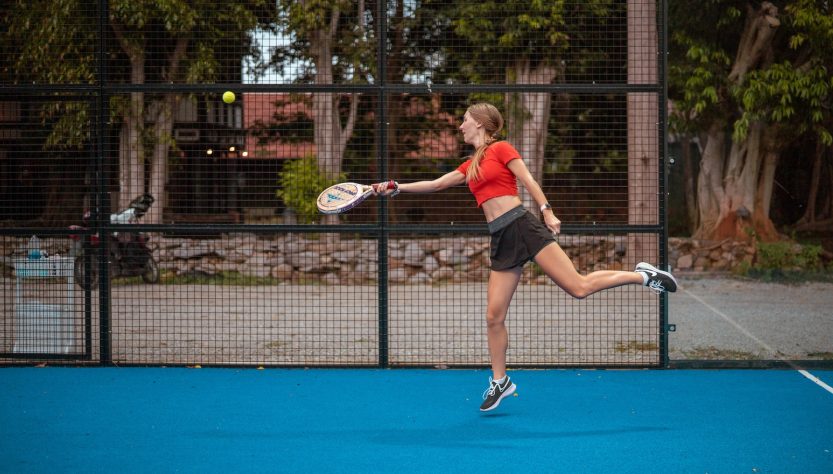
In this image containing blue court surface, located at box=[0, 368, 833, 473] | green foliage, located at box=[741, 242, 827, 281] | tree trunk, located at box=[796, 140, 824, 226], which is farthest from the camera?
tree trunk, located at box=[796, 140, 824, 226]

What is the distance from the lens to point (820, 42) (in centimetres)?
1783

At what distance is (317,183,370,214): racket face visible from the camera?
6523 mm

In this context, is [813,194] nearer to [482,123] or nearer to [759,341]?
[759,341]

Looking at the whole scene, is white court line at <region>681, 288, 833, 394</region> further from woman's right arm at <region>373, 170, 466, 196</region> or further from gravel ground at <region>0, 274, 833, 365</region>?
woman's right arm at <region>373, 170, 466, 196</region>

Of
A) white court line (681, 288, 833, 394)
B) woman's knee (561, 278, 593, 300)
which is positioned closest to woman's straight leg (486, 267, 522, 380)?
woman's knee (561, 278, 593, 300)

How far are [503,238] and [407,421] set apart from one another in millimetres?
1317

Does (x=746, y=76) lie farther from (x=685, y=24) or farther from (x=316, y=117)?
(x=316, y=117)

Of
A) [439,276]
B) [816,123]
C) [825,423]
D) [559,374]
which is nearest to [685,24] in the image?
[816,123]

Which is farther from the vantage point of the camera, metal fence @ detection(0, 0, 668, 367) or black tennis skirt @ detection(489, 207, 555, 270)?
metal fence @ detection(0, 0, 668, 367)

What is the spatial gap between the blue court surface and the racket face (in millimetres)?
1328

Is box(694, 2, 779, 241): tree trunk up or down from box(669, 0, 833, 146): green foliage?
down

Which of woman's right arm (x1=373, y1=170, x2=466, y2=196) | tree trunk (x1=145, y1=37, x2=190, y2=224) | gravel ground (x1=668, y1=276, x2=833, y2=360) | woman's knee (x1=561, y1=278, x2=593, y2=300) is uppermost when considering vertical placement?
tree trunk (x1=145, y1=37, x2=190, y2=224)

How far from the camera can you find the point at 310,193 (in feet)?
53.7

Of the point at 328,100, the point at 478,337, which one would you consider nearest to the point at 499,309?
the point at 478,337
